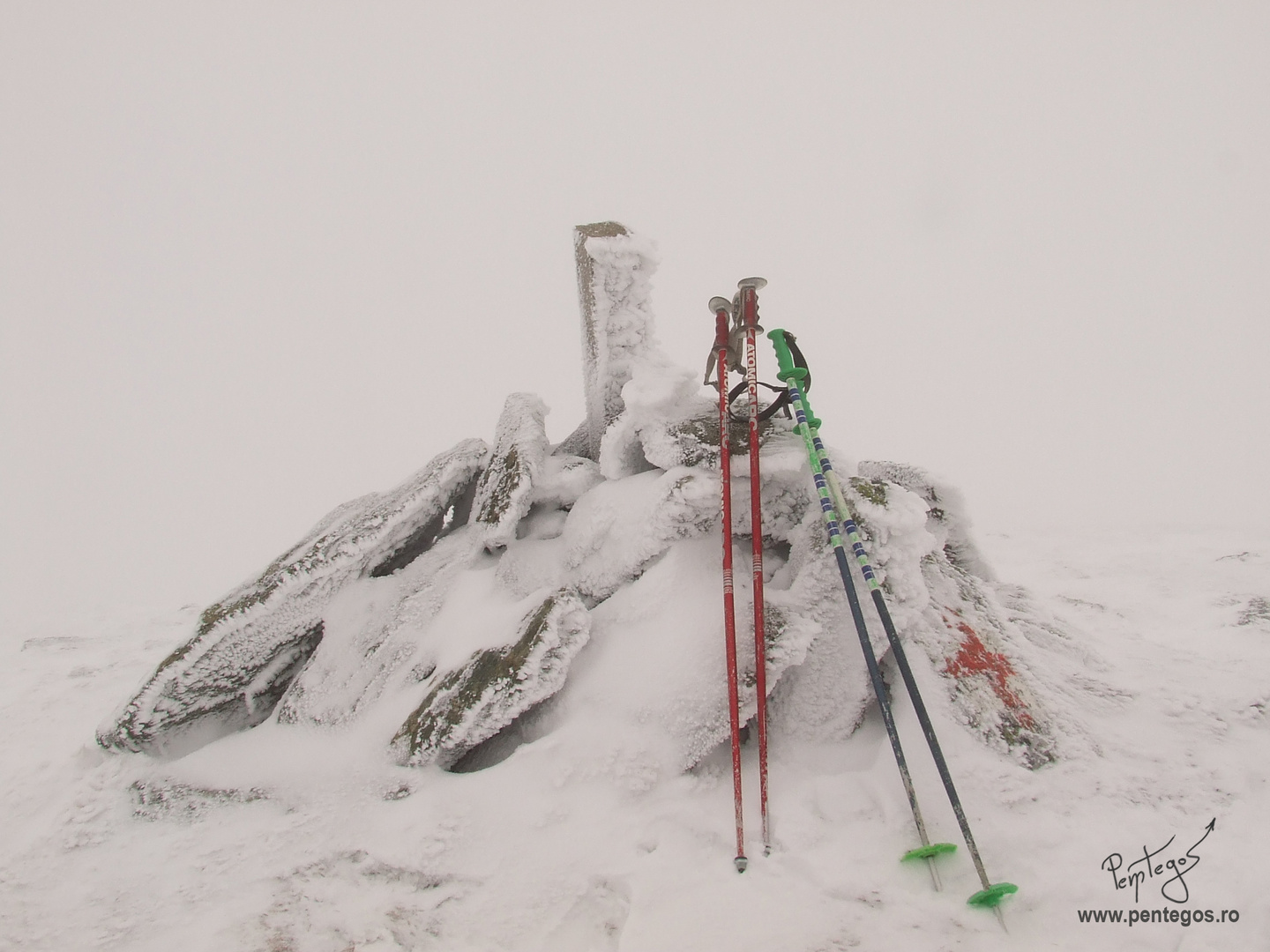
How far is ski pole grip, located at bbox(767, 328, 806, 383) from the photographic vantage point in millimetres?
4824

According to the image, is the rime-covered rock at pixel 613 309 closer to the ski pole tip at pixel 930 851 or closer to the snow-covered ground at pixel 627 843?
the snow-covered ground at pixel 627 843

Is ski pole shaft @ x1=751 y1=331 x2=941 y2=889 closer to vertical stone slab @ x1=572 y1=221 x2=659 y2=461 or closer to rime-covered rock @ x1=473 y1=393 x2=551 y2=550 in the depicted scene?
vertical stone slab @ x1=572 y1=221 x2=659 y2=461

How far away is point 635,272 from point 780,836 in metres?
5.12

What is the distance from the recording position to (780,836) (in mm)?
3512

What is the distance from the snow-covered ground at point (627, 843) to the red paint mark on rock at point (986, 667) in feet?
1.05

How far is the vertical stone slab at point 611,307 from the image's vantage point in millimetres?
6238

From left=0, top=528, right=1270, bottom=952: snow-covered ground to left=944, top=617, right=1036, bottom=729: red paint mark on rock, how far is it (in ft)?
1.05

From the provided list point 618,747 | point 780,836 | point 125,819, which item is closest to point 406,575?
point 125,819

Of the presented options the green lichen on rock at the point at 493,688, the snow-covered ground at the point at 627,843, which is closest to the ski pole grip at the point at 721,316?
the green lichen on rock at the point at 493,688

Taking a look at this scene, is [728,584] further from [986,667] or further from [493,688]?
[986,667]

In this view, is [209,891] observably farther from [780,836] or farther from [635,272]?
[635,272]

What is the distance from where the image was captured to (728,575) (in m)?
4.21

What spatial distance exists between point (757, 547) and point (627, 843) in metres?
2.00
